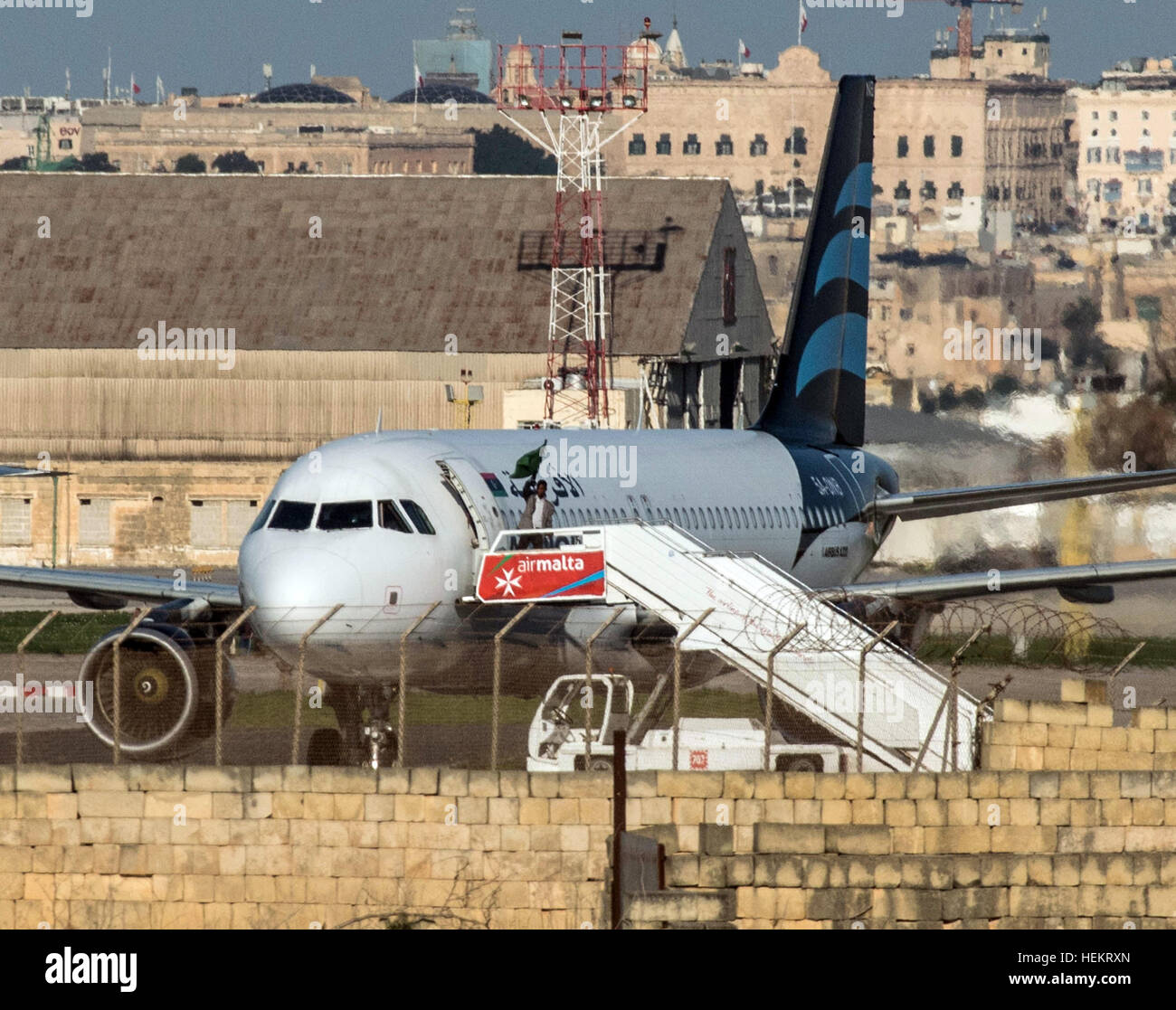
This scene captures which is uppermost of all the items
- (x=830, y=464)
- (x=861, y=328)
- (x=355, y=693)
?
(x=861, y=328)

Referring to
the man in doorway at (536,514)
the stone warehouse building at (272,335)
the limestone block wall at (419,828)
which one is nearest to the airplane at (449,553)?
the man in doorway at (536,514)

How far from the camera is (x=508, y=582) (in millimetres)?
28078

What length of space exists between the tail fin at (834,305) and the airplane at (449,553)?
865 millimetres

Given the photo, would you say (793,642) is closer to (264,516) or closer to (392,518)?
(392,518)

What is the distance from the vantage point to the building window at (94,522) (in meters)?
71.7

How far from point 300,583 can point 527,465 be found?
5.68m

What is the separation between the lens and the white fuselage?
1028 inches

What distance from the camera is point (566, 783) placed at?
2147 cm

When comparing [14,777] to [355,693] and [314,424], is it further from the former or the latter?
[314,424]
